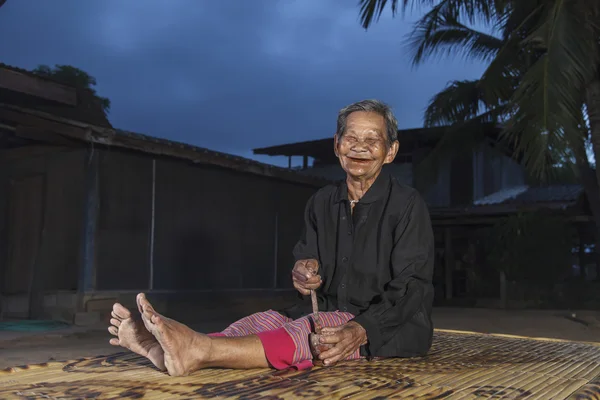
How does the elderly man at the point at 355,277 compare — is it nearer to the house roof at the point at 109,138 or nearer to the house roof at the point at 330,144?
the house roof at the point at 109,138

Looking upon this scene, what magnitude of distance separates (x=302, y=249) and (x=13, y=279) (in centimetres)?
751

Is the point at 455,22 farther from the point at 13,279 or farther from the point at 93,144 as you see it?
the point at 13,279

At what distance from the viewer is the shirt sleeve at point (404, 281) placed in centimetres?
238

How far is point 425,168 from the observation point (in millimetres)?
12922

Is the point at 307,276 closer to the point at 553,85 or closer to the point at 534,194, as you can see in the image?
the point at 553,85

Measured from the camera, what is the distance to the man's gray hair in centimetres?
265

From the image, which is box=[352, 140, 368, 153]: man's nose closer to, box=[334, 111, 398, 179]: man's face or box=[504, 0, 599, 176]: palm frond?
box=[334, 111, 398, 179]: man's face

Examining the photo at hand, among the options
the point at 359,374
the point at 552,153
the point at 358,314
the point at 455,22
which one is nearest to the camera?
the point at 359,374

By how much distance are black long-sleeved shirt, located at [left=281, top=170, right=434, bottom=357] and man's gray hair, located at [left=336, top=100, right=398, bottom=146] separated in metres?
0.21

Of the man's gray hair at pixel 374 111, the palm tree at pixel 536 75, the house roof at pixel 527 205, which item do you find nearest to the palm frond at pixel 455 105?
the palm tree at pixel 536 75

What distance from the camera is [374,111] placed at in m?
2.64

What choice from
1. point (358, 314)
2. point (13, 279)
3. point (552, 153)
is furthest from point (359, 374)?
point (13, 279)

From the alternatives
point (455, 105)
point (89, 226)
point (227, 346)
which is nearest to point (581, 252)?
point (455, 105)

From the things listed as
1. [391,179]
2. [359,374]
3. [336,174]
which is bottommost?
[359,374]
